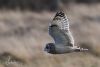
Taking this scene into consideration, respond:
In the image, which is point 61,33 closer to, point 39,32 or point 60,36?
point 60,36

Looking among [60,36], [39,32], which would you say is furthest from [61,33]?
[39,32]

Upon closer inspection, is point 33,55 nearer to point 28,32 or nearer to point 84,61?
point 84,61

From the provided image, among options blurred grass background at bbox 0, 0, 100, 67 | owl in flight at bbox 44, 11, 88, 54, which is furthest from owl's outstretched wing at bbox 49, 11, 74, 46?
blurred grass background at bbox 0, 0, 100, 67

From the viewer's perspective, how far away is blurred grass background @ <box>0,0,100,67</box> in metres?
12.3

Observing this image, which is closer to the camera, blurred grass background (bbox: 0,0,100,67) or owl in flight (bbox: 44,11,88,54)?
owl in flight (bbox: 44,11,88,54)

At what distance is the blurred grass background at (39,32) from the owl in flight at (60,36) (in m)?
2.72

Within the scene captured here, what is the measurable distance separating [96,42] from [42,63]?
2.64 metres

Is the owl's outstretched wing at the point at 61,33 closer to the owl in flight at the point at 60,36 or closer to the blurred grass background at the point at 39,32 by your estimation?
the owl in flight at the point at 60,36

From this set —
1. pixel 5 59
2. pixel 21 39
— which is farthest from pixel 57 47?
pixel 21 39

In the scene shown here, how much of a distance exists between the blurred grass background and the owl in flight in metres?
2.72

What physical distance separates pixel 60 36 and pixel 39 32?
9090 mm

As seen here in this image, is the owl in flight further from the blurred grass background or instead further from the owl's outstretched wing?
the blurred grass background

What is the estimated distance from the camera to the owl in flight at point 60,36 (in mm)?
7637

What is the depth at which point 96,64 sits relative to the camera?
11617mm
